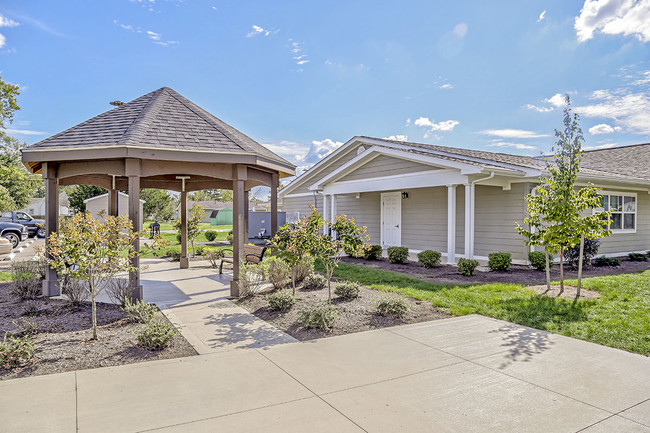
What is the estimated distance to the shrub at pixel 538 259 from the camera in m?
10.5

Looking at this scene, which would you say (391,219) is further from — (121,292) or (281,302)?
(121,292)

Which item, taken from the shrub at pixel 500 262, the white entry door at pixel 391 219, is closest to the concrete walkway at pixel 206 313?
the white entry door at pixel 391 219

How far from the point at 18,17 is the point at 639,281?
57.1ft

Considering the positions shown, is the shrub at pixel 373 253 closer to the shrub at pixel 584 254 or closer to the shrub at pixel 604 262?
the shrub at pixel 584 254

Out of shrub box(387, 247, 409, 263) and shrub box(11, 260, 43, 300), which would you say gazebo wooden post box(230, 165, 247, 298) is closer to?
shrub box(11, 260, 43, 300)

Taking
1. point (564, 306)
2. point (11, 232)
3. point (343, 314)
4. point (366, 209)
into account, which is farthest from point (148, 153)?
point (11, 232)

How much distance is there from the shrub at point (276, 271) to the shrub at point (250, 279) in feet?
0.42

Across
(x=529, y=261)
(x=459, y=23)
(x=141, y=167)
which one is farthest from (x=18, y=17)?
(x=529, y=261)

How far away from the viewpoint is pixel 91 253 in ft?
16.5

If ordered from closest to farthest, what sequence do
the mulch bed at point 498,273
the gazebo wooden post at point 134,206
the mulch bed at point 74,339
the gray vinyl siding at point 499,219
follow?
the mulch bed at point 74,339 → the gazebo wooden post at point 134,206 → the mulch bed at point 498,273 → the gray vinyl siding at point 499,219

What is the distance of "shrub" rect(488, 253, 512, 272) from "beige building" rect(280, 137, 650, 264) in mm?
584

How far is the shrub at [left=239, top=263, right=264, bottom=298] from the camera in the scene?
24.3 ft

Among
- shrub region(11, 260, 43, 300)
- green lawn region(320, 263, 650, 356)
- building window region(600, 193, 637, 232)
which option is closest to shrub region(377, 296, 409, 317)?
green lawn region(320, 263, 650, 356)

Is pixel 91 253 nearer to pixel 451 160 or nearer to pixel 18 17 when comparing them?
pixel 451 160
